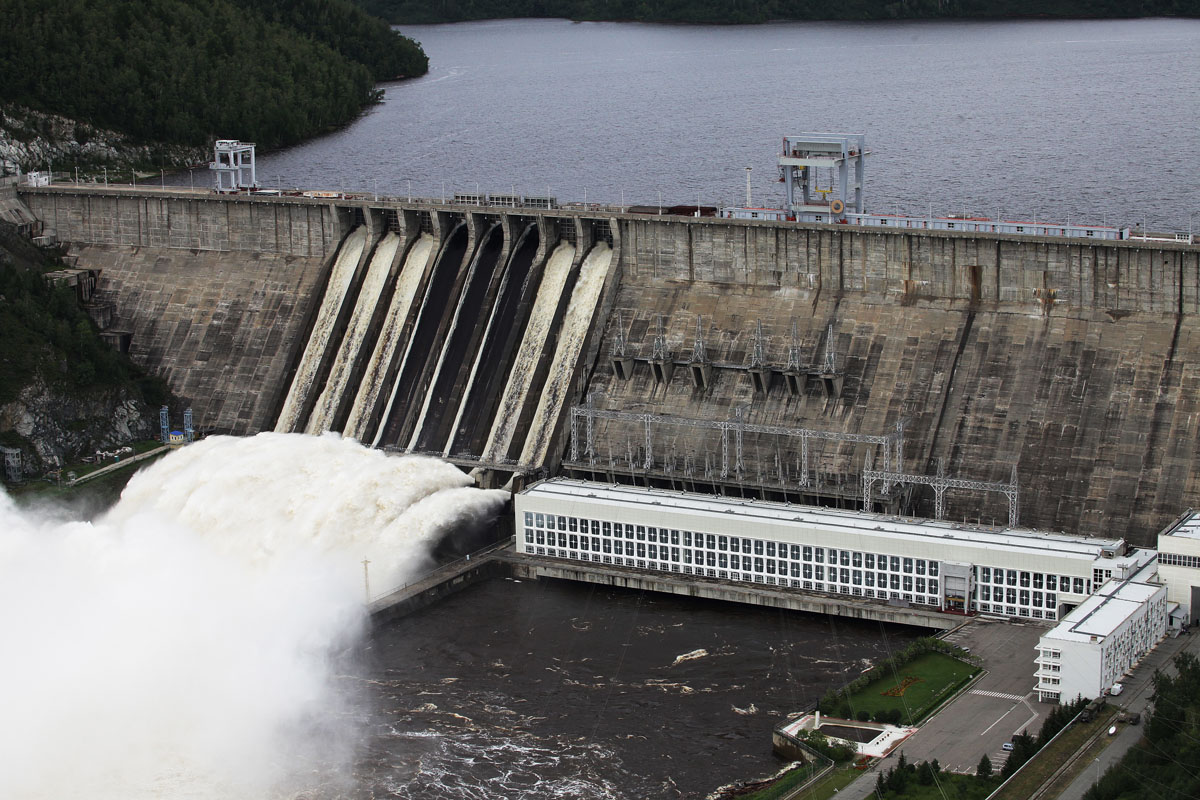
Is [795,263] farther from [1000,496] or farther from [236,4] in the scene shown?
[236,4]

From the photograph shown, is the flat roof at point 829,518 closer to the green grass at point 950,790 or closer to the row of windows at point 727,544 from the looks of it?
the row of windows at point 727,544

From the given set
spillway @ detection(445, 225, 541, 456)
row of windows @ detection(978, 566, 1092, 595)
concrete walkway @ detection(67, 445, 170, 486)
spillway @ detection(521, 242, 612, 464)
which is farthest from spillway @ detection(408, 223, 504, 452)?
row of windows @ detection(978, 566, 1092, 595)

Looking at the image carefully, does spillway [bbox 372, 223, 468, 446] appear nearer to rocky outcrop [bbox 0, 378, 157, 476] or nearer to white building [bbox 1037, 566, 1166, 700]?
rocky outcrop [bbox 0, 378, 157, 476]

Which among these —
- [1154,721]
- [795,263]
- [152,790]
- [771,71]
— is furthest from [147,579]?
[771,71]

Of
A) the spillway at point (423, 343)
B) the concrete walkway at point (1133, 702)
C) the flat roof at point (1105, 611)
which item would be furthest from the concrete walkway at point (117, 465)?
the concrete walkway at point (1133, 702)

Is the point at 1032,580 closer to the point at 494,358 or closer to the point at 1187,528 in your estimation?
the point at 1187,528
